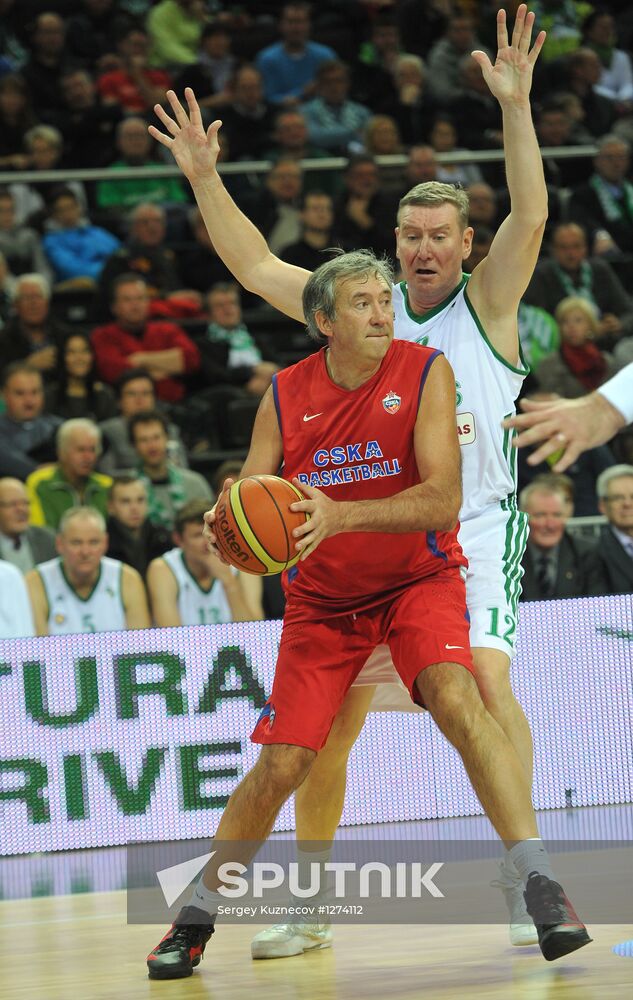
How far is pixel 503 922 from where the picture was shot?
215 inches

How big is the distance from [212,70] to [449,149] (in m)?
2.53

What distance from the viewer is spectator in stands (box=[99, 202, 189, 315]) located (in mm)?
12391

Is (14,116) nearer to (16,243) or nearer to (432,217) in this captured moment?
(16,243)

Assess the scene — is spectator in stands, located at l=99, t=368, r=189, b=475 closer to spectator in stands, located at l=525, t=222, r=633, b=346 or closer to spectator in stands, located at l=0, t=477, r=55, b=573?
spectator in stands, located at l=0, t=477, r=55, b=573

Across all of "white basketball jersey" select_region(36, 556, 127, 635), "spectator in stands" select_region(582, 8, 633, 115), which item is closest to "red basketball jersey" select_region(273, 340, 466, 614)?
"white basketball jersey" select_region(36, 556, 127, 635)

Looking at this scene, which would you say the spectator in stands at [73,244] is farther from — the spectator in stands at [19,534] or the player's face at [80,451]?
the spectator in stands at [19,534]

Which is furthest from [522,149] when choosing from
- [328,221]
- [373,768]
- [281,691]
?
[328,221]

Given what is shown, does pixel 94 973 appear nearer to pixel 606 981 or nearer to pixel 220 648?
pixel 606 981

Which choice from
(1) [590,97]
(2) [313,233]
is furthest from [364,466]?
(1) [590,97]

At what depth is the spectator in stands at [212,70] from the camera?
14680 mm

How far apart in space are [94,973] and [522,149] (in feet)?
10.2

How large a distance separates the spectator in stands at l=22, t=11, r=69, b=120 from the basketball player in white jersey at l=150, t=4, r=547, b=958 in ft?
29.2

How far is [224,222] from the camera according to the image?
20.0ft

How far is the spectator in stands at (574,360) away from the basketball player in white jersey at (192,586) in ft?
12.8
